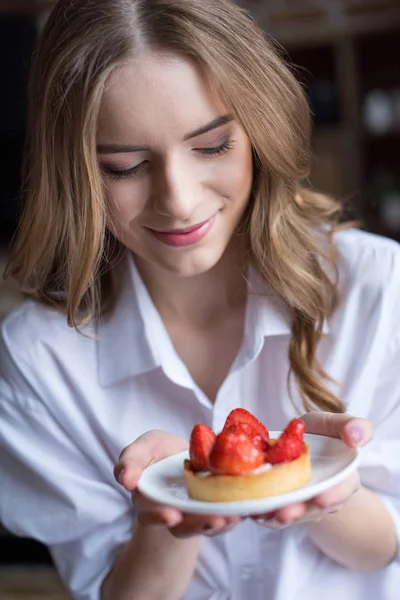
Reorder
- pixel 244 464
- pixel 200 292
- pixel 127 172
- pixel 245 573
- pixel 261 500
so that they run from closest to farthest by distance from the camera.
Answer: pixel 261 500 < pixel 244 464 < pixel 127 172 < pixel 245 573 < pixel 200 292

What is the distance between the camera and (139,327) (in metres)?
1.38

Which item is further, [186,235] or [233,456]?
[186,235]

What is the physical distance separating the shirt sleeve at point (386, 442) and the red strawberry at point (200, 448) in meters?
0.38

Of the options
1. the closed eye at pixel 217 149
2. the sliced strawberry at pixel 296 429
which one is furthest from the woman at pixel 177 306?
the sliced strawberry at pixel 296 429

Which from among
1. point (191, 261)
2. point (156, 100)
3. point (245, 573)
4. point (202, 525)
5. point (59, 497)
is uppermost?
point (156, 100)

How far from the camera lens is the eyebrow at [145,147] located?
43.4 inches

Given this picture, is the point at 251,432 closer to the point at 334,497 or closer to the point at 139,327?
the point at 334,497

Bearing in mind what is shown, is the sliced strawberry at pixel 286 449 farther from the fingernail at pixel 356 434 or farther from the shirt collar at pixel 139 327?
the shirt collar at pixel 139 327

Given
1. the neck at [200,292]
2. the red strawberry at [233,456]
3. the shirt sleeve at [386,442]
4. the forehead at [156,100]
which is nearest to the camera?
the red strawberry at [233,456]

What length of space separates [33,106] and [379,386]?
670 mm

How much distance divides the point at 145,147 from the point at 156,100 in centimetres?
6

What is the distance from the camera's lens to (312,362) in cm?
131

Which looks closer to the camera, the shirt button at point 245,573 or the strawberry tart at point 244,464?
the strawberry tart at point 244,464

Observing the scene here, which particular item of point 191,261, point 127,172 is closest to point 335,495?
point 191,261
